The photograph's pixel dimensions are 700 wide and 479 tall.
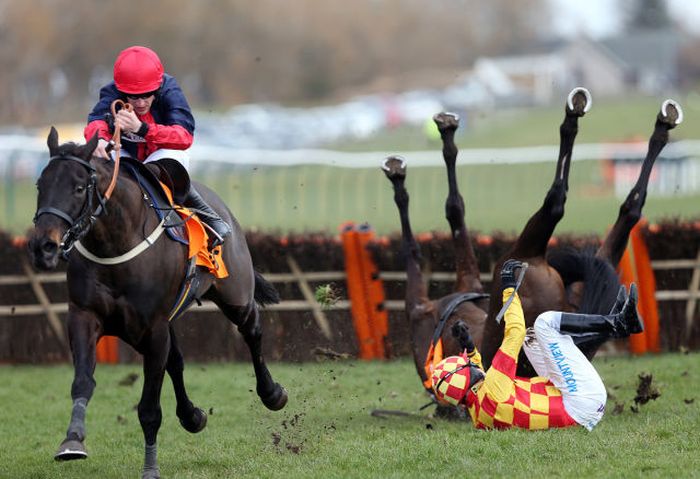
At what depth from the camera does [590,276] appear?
6.84 m

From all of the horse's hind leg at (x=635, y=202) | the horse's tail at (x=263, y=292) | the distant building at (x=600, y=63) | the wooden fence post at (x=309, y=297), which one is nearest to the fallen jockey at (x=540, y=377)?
the horse's hind leg at (x=635, y=202)

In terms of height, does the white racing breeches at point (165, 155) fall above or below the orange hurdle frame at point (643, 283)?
above

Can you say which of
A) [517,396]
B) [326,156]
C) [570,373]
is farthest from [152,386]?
[326,156]

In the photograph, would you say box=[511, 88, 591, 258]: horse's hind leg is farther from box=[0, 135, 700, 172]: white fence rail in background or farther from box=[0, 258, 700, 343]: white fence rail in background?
box=[0, 135, 700, 172]: white fence rail in background

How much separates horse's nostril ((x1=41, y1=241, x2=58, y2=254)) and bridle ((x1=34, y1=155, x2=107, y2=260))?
47 mm

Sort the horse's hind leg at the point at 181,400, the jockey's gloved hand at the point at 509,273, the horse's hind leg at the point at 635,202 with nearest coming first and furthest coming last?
1. the jockey's gloved hand at the point at 509,273
2. the horse's hind leg at the point at 181,400
3. the horse's hind leg at the point at 635,202

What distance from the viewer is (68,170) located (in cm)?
496

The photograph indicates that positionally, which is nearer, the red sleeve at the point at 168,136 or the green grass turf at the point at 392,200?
the red sleeve at the point at 168,136

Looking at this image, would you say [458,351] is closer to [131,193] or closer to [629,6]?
[131,193]

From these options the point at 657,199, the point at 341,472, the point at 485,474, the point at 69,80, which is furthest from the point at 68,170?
the point at 69,80

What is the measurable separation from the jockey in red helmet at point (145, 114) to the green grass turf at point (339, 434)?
5.29 ft

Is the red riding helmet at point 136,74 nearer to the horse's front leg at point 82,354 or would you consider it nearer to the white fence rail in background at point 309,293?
the horse's front leg at point 82,354

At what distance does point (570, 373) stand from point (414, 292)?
1.96 metres

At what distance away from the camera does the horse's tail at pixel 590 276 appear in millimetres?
6721
